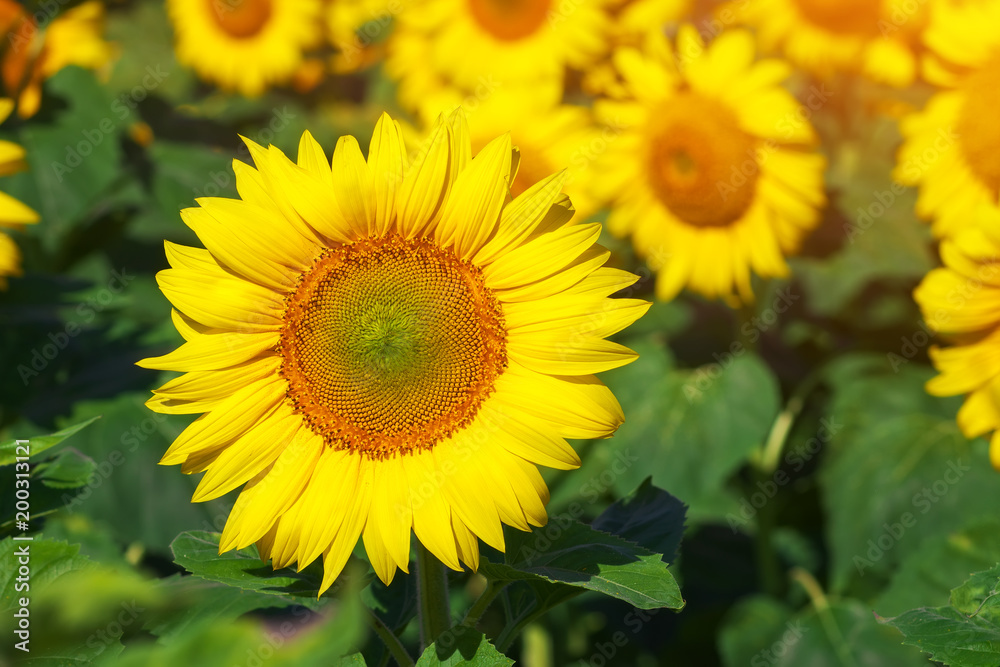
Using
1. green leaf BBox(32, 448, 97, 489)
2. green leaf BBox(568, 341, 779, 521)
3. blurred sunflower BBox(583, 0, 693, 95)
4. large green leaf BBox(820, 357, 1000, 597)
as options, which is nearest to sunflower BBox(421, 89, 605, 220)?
blurred sunflower BBox(583, 0, 693, 95)

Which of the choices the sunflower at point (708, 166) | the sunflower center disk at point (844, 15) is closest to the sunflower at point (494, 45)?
the sunflower at point (708, 166)

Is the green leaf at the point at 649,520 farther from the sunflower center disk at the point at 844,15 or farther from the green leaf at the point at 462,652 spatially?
the sunflower center disk at the point at 844,15

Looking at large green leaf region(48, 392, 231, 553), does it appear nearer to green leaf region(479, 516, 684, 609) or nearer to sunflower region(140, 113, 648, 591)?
sunflower region(140, 113, 648, 591)

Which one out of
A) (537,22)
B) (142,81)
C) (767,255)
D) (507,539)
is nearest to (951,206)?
(767,255)

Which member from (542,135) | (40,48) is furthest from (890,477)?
(40,48)

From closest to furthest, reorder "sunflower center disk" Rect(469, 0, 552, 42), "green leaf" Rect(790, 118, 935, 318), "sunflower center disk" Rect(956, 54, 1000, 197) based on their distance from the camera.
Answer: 1. "sunflower center disk" Rect(956, 54, 1000, 197)
2. "green leaf" Rect(790, 118, 935, 318)
3. "sunflower center disk" Rect(469, 0, 552, 42)
